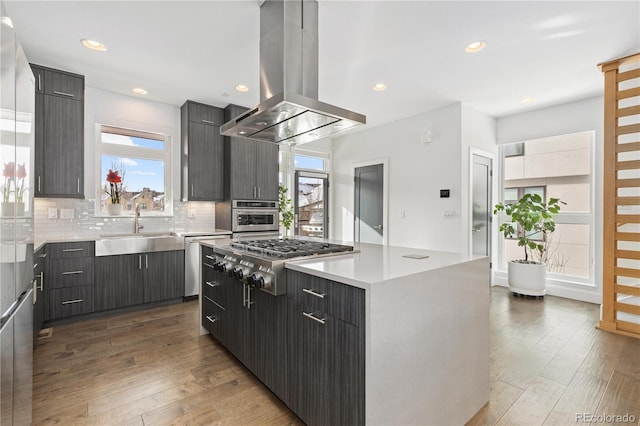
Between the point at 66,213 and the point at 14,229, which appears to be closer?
the point at 14,229

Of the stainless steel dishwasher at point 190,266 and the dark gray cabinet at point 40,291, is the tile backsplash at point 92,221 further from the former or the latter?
the stainless steel dishwasher at point 190,266

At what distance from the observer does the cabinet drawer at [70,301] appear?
3.23 meters

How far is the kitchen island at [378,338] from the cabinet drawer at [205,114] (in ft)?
10.8

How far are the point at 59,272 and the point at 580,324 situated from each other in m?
5.61

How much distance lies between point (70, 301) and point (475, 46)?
194 inches

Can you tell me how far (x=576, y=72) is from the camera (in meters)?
3.42

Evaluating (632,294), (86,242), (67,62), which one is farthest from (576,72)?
(86,242)

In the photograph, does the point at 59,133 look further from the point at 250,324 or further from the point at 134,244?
the point at 250,324

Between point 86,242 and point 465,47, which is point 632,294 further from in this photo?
point 86,242

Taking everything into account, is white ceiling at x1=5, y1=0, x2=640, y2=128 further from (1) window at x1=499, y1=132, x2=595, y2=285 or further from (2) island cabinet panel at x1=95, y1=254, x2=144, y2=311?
(2) island cabinet panel at x1=95, y1=254, x2=144, y2=311

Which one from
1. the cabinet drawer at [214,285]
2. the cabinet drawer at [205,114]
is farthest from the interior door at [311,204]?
the cabinet drawer at [214,285]

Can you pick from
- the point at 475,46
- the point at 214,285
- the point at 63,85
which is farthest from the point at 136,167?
the point at 475,46

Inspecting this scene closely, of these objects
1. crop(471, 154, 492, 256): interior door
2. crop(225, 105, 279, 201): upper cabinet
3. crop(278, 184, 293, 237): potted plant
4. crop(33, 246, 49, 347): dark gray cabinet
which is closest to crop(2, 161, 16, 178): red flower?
crop(33, 246, 49, 347): dark gray cabinet

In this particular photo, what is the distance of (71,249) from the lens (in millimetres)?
3328
